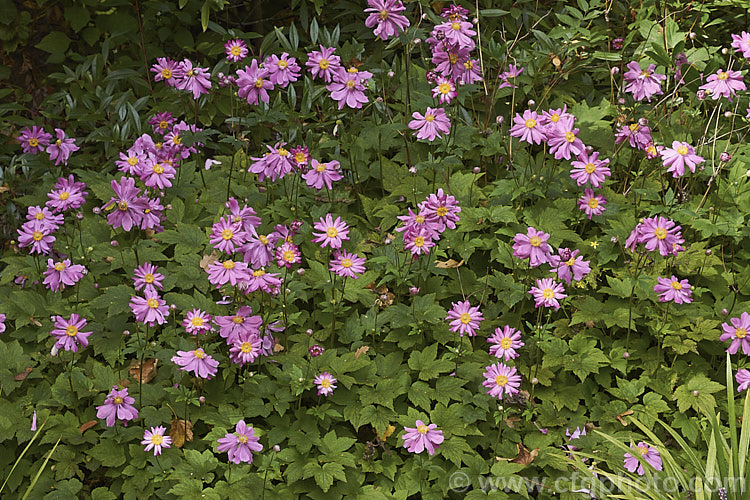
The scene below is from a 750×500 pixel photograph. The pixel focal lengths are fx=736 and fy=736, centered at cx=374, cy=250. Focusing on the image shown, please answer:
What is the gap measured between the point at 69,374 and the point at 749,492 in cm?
223

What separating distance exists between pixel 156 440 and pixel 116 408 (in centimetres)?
19

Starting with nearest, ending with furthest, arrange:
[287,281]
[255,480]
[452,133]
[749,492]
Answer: [749,492], [255,480], [287,281], [452,133]

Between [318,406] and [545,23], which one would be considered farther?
[545,23]

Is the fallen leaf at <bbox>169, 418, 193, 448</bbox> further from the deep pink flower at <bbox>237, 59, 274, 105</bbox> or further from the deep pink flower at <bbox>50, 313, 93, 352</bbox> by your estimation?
the deep pink flower at <bbox>237, 59, 274, 105</bbox>

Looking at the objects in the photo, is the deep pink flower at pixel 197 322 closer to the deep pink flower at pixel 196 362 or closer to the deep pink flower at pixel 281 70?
the deep pink flower at pixel 196 362

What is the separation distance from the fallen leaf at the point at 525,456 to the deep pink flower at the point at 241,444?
918 millimetres

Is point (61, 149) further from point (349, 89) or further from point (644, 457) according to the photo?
point (644, 457)

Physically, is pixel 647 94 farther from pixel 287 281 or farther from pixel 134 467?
pixel 134 467

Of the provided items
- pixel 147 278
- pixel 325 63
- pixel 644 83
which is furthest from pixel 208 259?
pixel 644 83

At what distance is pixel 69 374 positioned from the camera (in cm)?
262

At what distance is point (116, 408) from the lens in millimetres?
2488

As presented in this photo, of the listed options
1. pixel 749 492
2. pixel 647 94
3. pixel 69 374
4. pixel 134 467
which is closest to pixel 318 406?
pixel 134 467

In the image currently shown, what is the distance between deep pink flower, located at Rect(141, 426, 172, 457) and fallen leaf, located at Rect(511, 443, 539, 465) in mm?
1201

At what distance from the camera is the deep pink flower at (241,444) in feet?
7.61
